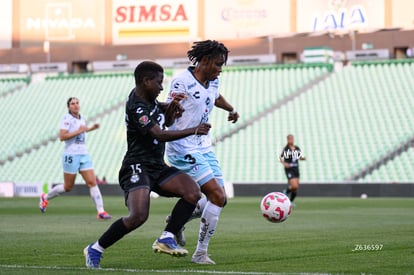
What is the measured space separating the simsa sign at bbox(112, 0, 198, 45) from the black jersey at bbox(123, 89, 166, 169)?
43.0 meters

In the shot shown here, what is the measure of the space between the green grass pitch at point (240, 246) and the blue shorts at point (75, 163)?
3.21 ft

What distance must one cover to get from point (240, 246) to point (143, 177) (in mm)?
2862

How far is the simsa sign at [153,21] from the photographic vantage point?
53062 mm

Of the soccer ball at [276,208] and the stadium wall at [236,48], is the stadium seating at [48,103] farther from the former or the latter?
the soccer ball at [276,208]

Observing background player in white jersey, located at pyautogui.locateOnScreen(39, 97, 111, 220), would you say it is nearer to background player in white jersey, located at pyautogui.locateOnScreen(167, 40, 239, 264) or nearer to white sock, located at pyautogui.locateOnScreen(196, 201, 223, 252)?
background player in white jersey, located at pyautogui.locateOnScreen(167, 40, 239, 264)

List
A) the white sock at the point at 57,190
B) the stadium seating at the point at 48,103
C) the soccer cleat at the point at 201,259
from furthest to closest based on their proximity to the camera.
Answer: the stadium seating at the point at 48,103 → the white sock at the point at 57,190 → the soccer cleat at the point at 201,259

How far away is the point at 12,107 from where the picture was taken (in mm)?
48594

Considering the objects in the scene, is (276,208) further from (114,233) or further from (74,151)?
(74,151)

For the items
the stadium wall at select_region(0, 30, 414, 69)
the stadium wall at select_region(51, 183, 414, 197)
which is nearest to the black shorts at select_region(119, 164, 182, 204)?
the stadium wall at select_region(51, 183, 414, 197)

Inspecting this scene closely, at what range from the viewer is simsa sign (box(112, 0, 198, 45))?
53.1 metres

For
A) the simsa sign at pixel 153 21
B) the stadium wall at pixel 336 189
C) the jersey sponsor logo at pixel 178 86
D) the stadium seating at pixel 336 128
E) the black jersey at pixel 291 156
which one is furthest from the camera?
the simsa sign at pixel 153 21

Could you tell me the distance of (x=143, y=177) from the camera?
9.84 m

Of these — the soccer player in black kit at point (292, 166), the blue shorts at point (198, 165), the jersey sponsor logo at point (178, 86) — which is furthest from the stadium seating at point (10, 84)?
the jersey sponsor logo at point (178, 86)

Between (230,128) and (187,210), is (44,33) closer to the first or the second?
Answer: (230,128)
